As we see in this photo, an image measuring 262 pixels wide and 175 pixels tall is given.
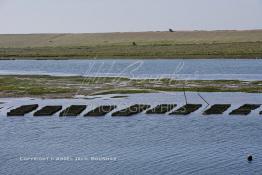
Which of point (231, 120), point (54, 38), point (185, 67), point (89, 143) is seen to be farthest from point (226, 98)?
point (54, 38)

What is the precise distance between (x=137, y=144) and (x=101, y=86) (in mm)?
26328

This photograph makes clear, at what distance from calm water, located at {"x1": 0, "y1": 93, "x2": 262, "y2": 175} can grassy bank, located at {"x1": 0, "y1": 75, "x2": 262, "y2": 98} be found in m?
9.11

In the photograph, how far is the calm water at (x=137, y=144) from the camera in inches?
1020

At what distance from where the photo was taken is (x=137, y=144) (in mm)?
30516

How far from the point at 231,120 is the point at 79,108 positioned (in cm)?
1022

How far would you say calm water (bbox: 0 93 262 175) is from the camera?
2591 cm

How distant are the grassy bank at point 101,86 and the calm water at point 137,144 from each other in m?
9.11

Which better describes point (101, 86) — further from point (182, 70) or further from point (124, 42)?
point (124, 42)

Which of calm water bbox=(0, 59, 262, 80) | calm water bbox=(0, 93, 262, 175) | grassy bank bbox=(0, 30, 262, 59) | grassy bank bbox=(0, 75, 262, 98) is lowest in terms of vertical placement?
calm water bbox=(0, 93, 262, 175)

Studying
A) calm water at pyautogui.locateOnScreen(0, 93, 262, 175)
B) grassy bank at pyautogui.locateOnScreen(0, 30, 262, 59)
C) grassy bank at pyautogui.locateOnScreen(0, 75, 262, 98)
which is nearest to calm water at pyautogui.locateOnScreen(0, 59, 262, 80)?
grassy bank at pyautogui.locateOnScreen(0, 75, 262, 98)

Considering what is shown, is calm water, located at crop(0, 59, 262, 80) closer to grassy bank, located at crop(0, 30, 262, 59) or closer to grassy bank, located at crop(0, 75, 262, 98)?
grassy bank, located at crop(0, 75, 262, 98)

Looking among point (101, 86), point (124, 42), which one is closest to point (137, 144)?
point (101, 86)

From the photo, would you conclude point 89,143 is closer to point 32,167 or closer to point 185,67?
point 32,167

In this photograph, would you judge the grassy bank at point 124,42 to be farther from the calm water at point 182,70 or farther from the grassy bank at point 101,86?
the grassy bank at point 101,86
